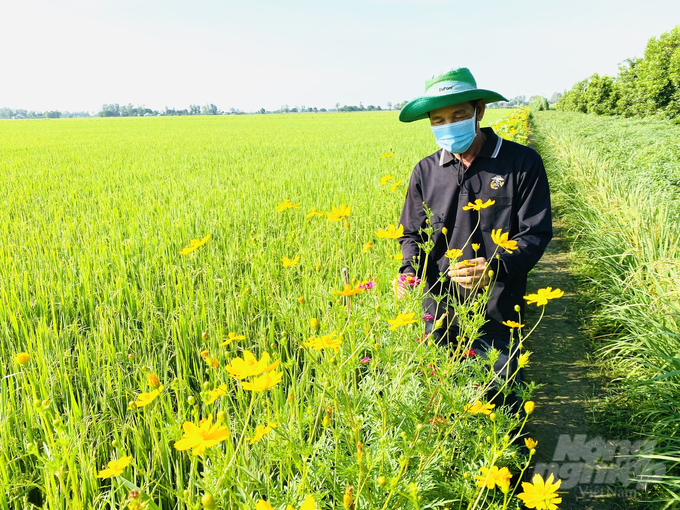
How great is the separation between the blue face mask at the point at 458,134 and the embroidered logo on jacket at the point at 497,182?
8.6 inches

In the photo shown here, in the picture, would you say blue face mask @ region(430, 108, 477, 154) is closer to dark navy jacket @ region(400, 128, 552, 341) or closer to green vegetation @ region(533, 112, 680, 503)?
dark navy jacket @ region(400, 128, 552, 341)

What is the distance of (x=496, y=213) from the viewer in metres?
2.17

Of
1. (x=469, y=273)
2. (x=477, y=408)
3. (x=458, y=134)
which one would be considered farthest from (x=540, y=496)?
(x=458, y=134)

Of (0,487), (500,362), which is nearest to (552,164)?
(500,362)

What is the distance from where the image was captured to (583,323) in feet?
9.74

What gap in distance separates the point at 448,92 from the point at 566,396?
1718 mm

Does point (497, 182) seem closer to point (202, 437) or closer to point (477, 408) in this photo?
point (477, 408)

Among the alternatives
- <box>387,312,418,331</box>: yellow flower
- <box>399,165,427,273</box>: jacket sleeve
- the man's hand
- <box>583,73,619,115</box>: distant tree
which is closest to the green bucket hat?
<box>399,165,427,273</box>: jacket sleeve

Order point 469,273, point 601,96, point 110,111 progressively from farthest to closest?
1. point 110,111
2. point 601,96
3. point 469,273

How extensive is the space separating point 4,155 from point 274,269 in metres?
11.1

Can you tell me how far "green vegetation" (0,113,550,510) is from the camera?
38.3 inches

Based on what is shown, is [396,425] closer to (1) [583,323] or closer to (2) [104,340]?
(2) [104,340]

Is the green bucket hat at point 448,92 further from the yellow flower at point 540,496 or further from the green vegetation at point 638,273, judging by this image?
the yellow flower at point 540,496

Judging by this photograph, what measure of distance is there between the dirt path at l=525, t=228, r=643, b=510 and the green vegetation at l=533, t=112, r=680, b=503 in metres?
0.14
